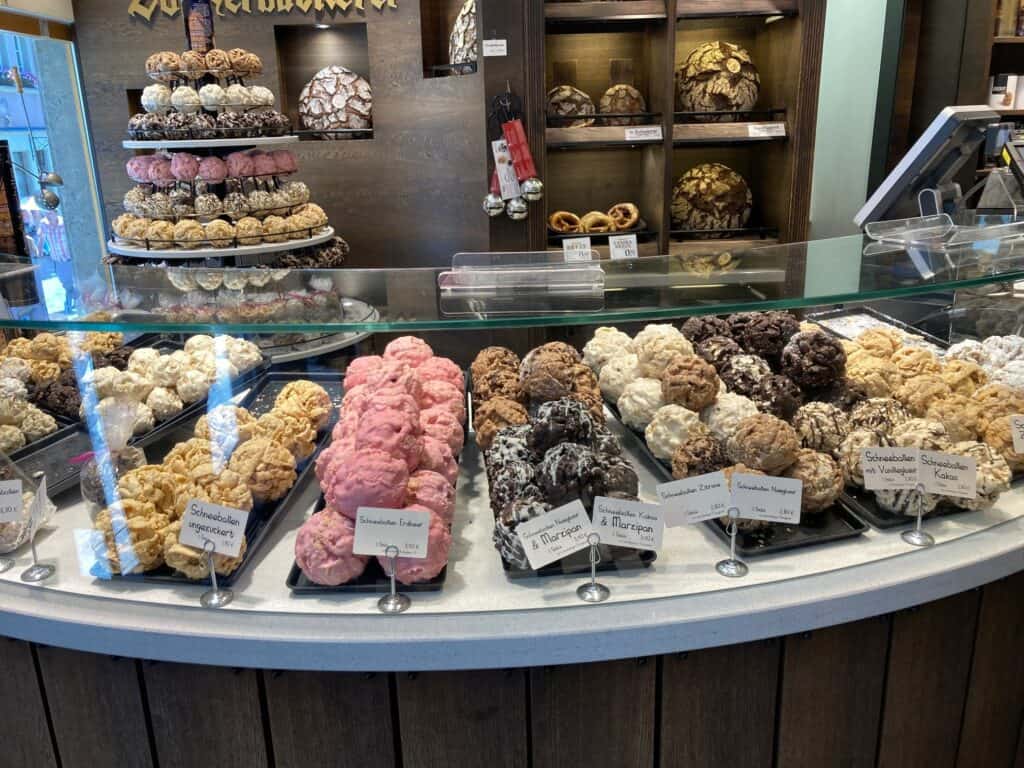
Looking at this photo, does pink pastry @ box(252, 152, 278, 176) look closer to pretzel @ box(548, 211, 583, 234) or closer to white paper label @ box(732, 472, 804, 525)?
pretzel @ box(548, 211, 583, 234)

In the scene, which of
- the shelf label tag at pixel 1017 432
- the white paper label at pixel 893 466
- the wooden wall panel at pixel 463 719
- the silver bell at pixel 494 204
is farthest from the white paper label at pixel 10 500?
the silver bell at pixel 494 204

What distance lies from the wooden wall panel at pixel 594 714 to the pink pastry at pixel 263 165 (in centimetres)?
247

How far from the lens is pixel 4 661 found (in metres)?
1.34

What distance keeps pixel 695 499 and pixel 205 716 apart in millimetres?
850

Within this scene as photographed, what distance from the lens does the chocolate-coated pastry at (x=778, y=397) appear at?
Answer: 1.60m

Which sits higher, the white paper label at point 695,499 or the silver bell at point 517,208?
the silver bell at point 517,208

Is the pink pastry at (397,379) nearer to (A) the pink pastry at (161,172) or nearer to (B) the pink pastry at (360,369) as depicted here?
(B) the pink pastry at (360,369)

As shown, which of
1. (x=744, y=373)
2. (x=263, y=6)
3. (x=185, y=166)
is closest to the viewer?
(x=744, y=373)

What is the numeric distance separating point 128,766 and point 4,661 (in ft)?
0.90

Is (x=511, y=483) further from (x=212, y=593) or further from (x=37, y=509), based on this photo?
(x=37, y=509)

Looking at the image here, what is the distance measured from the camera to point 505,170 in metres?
3.53

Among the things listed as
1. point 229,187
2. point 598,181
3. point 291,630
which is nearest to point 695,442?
point 291,630

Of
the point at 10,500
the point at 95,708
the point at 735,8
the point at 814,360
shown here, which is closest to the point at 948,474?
the point at 814,360

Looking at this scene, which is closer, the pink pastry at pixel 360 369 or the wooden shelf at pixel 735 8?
the pink pastry at pixel 360 369
